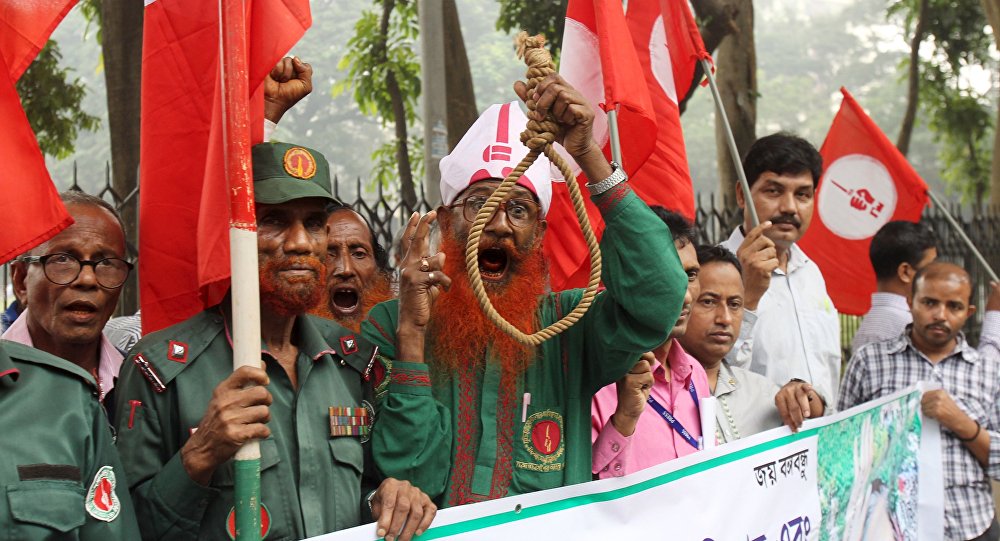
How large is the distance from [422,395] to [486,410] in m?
0.27

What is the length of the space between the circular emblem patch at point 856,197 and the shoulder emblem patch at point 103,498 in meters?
5.31

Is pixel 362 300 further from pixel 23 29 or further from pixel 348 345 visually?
pixel 23 29

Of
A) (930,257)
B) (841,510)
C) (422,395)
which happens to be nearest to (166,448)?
(422,395)

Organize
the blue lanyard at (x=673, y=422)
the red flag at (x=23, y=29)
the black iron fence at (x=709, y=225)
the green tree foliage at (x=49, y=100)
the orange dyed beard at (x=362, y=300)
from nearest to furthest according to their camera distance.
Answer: the red flag at (x=23, y=29)
the blue lanyard at (x=673, y=422)
the orange dyed beard at (x=362, y=300)
the black iron fence at (x=709, y=225)
the green tree foliage at (x=49, y=100)

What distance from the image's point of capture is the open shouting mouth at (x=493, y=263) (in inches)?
120

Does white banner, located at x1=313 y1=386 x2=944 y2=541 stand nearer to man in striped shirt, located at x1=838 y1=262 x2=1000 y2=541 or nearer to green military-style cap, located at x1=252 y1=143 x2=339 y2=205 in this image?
man in striped shirt, located at x1=838 y1=262 x2=1000 y2=541

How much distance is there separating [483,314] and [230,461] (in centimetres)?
88

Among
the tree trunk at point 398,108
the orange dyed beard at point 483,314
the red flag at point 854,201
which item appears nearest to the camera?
the orange dyed beard at point 483,314

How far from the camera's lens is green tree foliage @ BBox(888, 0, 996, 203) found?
44.0 ft

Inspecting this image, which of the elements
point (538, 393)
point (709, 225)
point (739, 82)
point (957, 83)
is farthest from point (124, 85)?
point (957, 83)

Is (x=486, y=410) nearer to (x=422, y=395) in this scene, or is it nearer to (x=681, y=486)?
(x=422, y=395)

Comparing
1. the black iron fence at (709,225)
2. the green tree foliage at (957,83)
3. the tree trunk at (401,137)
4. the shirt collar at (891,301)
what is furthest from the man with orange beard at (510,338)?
the green tree foliage at (957,83)

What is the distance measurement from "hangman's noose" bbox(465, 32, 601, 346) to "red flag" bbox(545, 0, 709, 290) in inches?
42.6

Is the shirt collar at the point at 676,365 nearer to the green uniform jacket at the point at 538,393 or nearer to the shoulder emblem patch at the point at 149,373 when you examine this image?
the green uniform jacket at the point at 538,393
